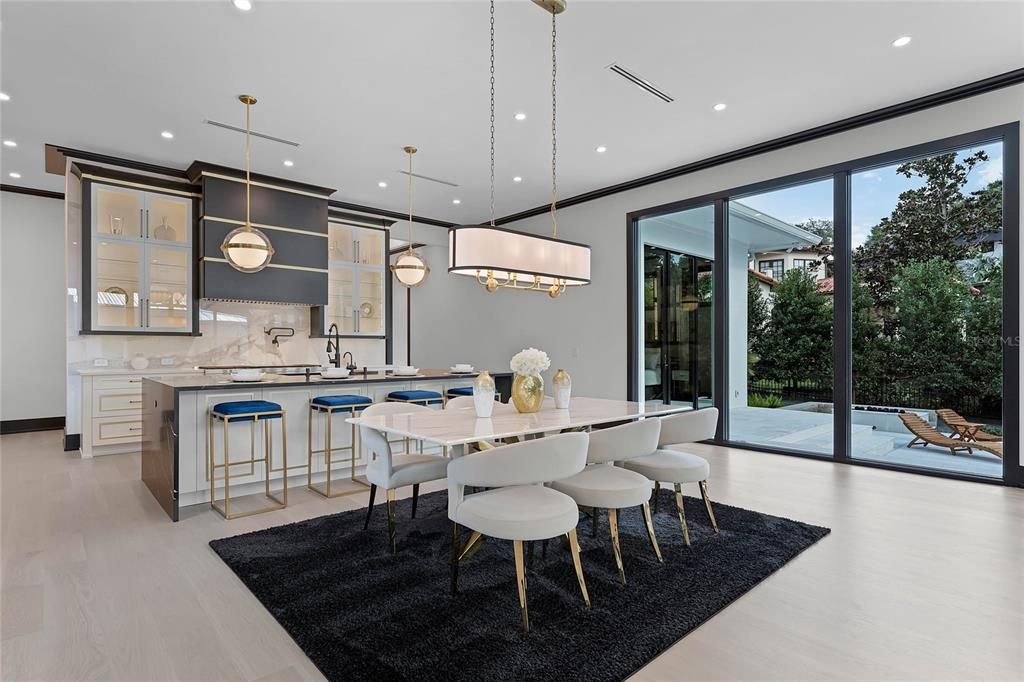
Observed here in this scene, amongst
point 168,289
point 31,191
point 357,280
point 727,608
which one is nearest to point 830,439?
point 727,608

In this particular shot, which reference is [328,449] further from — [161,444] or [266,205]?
[266,205]

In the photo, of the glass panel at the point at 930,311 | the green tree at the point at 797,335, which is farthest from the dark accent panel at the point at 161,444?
the glass panel at the point at 930,311

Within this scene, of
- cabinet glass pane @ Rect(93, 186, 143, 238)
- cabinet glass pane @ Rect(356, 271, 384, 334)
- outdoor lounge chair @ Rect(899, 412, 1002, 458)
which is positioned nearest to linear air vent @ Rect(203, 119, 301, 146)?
cabinet glass pane @ Rect(93, 186, 143, 238)

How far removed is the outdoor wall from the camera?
420 centimetres

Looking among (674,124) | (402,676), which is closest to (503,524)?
(402,676)

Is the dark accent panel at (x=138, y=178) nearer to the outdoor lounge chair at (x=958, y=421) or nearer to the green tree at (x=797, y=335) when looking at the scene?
the green tree at (x=797, y=335)

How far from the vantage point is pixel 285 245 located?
598cm

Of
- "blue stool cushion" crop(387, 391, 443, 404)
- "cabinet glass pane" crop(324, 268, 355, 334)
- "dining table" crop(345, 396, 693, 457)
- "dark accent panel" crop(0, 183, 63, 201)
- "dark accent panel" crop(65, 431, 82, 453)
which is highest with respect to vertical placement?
"dark accent panel" crop(0, 183, 63, 201)

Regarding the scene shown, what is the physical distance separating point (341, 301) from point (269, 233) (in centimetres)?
133

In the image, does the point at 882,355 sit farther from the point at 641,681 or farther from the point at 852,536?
the point at 641,681

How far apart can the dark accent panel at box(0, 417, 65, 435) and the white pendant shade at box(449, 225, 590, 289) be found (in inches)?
252

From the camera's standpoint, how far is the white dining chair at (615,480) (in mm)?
2451

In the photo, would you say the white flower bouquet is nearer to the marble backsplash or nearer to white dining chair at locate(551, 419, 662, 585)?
white dining chair at locate(551, 419, 662, 585)

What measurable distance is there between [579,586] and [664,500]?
1548 millimetres
